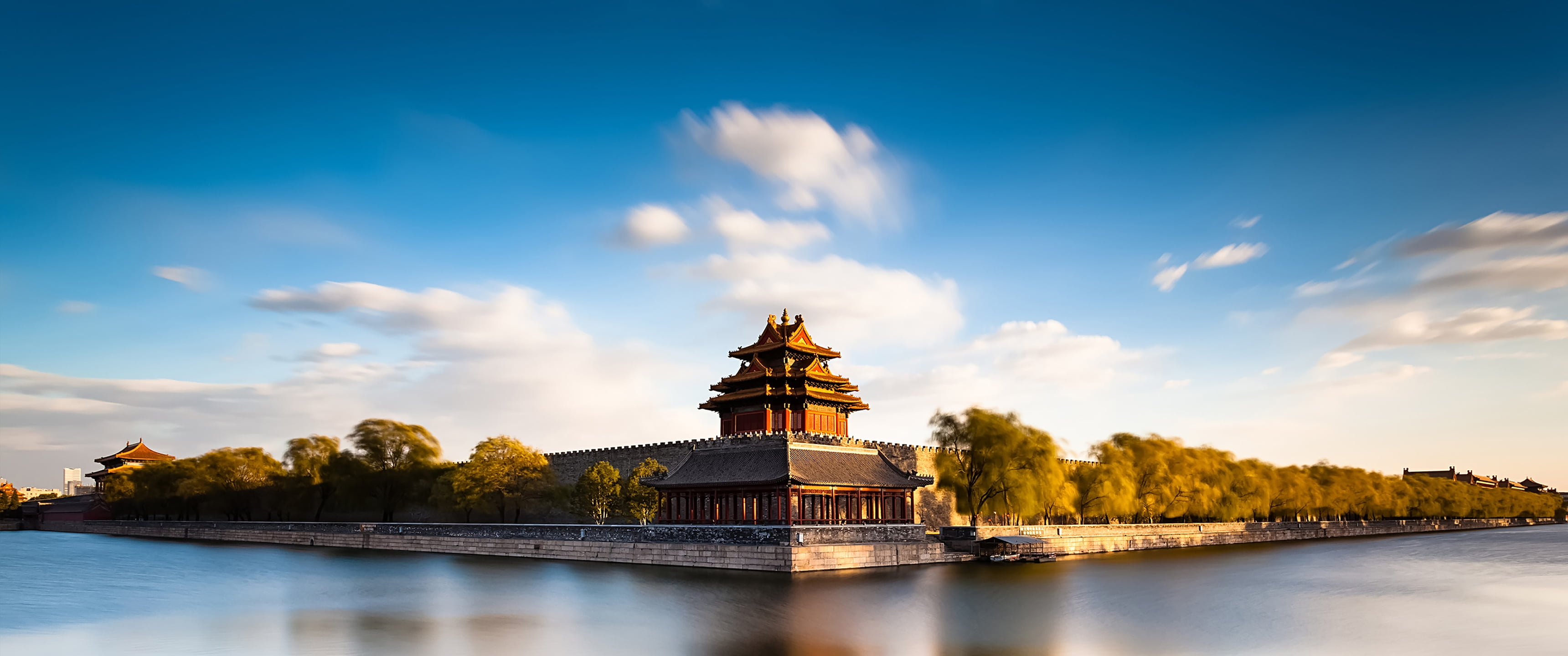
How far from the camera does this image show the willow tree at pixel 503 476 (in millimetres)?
54094

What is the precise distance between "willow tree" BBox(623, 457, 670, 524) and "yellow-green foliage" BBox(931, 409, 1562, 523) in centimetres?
1386

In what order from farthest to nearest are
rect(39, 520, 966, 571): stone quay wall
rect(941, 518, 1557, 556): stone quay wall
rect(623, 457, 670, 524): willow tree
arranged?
rect(623, 457, 670, 524): willow tree → rect(941, 518, 1557, 556): stone quay wall → rect(39, 520, 966, 571): stone quay wall

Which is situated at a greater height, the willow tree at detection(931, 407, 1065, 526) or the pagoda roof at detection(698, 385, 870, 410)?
the pagoda roof at detection(698, 385, 870, 410)

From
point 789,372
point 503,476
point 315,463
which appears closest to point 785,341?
point 789,372

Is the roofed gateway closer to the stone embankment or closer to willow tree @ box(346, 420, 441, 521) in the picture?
the stone embankment

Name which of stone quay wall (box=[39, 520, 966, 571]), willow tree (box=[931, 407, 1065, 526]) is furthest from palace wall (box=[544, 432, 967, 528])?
stone quay wall (box=[39, 520, 966, 571])

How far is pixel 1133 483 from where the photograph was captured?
56.3 meters

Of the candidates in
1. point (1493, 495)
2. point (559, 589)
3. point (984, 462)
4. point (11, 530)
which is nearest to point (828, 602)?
point (559, 589)

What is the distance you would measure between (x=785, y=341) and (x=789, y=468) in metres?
10.5

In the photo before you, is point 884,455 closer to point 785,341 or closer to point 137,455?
point 785,341

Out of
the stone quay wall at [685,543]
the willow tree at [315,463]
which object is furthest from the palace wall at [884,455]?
the willow tree at [315,463]

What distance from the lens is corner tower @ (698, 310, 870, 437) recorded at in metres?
49.3

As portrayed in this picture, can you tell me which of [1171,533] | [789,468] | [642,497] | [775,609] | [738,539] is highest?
[789,468]

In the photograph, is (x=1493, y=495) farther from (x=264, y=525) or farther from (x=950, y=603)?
(x=264, y=525)
